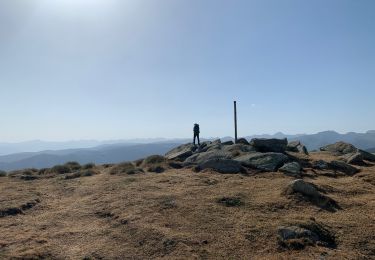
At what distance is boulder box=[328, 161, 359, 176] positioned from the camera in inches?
951

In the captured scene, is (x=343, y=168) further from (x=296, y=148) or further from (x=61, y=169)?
(x=61, y=169)

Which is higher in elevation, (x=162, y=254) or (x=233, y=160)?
(x=233, y=160)

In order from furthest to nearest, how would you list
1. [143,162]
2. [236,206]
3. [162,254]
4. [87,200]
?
[143,162]
[87,200]
[236,206]
[162,254]

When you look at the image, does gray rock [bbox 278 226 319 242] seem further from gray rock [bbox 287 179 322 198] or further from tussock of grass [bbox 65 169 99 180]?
tussock of grass [bbox 65 169 99 180]

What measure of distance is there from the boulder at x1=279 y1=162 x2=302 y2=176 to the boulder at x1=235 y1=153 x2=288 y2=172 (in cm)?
69

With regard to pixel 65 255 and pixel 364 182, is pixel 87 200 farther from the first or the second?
pixel 364 182

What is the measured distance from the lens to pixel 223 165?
25.1m

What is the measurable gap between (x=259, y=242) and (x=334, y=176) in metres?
12.2

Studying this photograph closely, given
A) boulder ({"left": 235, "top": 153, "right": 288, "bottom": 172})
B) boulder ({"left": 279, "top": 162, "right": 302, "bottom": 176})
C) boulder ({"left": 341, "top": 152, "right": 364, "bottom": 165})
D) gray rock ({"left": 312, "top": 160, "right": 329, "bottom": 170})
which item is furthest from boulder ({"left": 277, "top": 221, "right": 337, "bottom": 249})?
boulder ({"left": 341, "top": 152, "right": 364, "bottom": 165})

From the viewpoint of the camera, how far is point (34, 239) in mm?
14180

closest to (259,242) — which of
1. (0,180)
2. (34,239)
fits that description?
(34,239)

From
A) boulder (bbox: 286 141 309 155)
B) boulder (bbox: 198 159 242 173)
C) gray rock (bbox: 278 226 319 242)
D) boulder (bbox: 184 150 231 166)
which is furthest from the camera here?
boulder (bbox: 286 141 309 155)

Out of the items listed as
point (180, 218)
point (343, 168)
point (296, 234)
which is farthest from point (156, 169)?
point (296, 234)

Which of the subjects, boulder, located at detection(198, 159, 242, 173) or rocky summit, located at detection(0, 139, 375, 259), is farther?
boulder, located at detection(198, 159, 242, 173)
